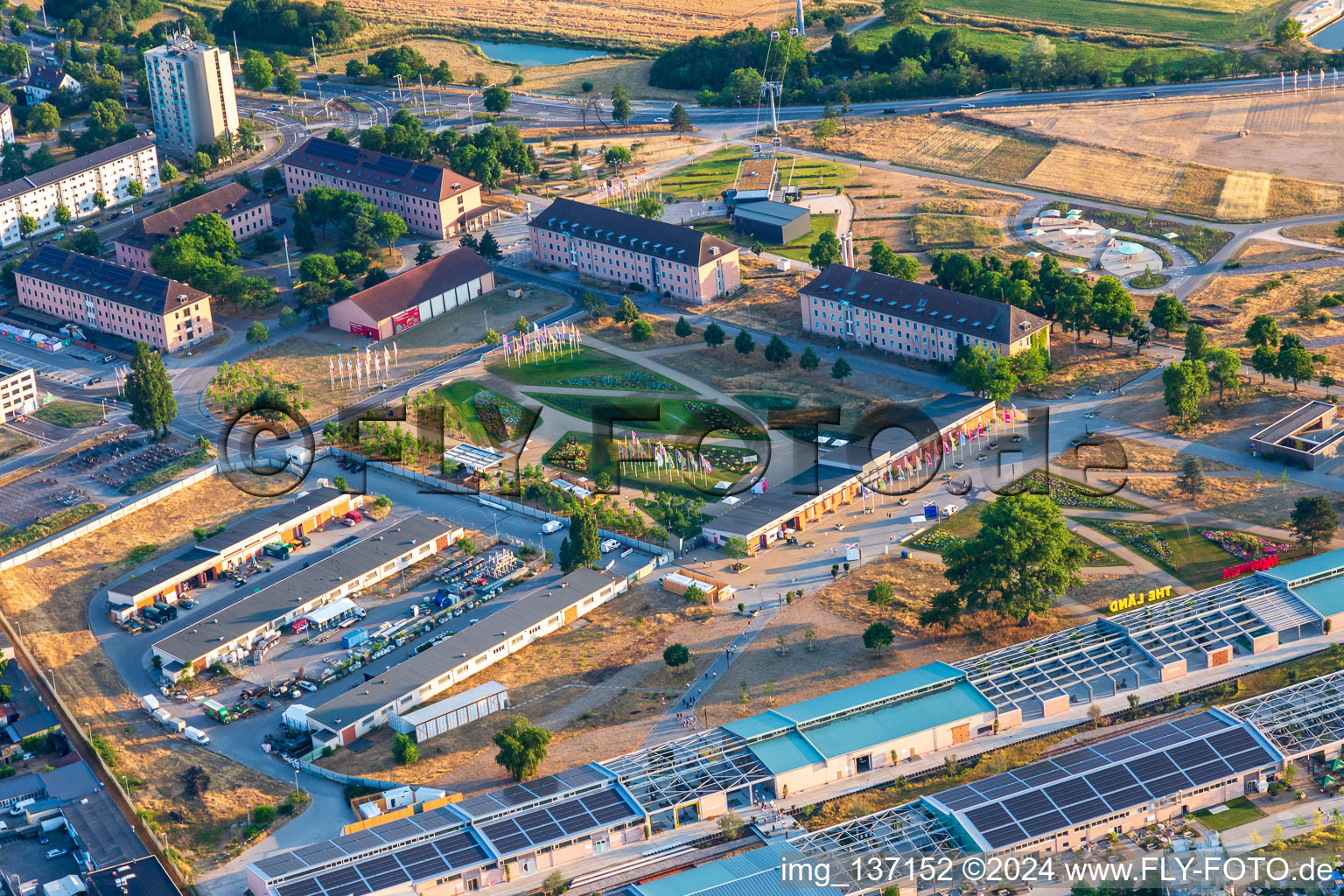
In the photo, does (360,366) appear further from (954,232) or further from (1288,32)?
(1288,32)

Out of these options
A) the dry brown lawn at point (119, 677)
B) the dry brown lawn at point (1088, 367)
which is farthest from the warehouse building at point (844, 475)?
the dry brown lawn at point (119, 677)

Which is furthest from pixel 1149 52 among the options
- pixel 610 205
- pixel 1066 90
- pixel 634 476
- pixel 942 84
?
pixel 634 476

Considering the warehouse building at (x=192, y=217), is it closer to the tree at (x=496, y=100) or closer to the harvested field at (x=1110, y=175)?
the tree at (x=496, y=100)

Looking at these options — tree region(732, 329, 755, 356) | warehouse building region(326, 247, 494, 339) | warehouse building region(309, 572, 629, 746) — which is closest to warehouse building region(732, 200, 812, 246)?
tree region(732, 329, 755, 356)

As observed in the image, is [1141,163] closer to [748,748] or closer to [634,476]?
[634,476]

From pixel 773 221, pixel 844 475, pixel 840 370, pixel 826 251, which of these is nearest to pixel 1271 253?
pixel 826 251

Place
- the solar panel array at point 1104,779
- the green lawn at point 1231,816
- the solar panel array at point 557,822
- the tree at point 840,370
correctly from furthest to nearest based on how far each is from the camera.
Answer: the tree at point 840,370 → the solar panel array at point 557,822 → the green lawn at point 1231,816 → the solar panel array at point 1104,779
